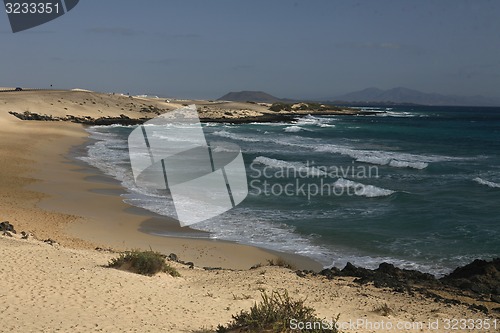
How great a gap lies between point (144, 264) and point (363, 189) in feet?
41.6

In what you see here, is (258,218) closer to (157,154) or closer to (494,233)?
(494,233)

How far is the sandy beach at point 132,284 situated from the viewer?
271 inches

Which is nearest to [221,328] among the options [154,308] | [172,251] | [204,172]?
[154,308]

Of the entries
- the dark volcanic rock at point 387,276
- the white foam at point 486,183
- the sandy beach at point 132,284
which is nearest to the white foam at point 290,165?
the white foam at point 486,183

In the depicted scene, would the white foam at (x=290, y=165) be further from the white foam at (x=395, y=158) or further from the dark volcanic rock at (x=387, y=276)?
the dark volcanic rock at (x=387, y=276)

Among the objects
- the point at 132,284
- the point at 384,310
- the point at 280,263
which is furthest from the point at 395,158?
the point at 132,284

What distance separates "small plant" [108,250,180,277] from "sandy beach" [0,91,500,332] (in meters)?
0.17

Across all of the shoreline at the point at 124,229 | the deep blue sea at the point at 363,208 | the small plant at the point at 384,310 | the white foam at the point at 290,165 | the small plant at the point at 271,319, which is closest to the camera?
the small plant at the point at 271,319

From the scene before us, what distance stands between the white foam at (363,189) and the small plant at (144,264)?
37.4 ft

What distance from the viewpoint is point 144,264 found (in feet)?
30.0

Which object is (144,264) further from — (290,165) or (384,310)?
(290,165)

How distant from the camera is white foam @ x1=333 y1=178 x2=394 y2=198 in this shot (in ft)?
62.9

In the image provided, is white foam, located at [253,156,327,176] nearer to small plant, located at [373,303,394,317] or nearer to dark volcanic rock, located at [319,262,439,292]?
dark volcanic rock, located at [319,262,439,292]

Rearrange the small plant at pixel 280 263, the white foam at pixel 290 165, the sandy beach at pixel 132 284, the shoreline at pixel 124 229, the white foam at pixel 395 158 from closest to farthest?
the sandy beach at pixel 132 284 < the small plant at pixel 280 263 < the shoreline at pixel 124 229 < the white foam at pixel 290 165 < the white foam at pixel 395 158
